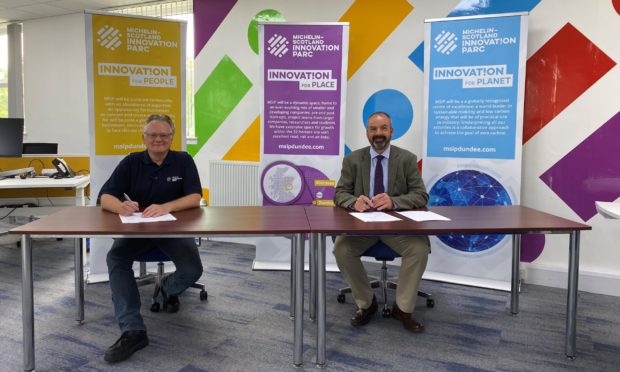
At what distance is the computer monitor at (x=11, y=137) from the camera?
421 centimetres

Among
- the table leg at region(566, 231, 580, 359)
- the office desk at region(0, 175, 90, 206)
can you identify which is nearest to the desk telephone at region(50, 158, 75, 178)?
the office desk at region(0, 175, 90, 206)

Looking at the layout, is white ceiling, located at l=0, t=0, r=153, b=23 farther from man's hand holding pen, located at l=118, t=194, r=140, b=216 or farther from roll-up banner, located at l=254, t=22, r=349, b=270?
man's hand holding pen, located at l=118, t=194, r=140, b=216

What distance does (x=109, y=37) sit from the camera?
140 inches

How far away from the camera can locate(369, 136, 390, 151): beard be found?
10.0 ft

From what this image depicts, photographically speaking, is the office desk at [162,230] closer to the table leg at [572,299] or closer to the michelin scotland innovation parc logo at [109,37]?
the table leg at [572,299]

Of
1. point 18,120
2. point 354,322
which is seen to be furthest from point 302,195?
point 18,120

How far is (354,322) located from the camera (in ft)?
9.18

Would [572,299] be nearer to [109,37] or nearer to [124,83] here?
[124,83]

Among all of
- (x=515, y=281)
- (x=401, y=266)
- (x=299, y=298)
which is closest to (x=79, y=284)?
(x=299, y=298)

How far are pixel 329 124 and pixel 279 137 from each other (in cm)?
44

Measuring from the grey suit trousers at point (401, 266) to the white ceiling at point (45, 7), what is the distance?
174 inches

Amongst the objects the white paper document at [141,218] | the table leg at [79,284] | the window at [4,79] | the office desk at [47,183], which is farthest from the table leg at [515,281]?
the window at [4,79]

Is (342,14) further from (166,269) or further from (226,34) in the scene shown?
(166,269)

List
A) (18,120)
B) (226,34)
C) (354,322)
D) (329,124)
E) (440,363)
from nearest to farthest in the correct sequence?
(440,363)
(354,322)
(329,124)
(18,120)
(226,34)
